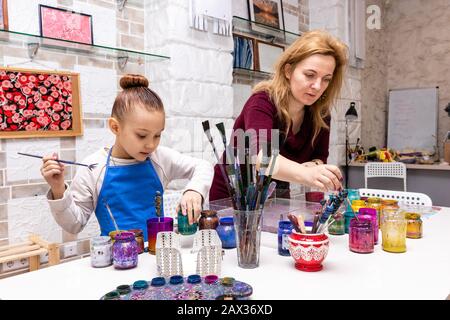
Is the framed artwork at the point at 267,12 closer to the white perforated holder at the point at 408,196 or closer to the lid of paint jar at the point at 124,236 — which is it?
the white perforated holder at the point at 408,196

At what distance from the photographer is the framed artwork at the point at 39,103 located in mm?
1891

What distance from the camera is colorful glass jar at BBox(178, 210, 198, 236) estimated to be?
1245 mm

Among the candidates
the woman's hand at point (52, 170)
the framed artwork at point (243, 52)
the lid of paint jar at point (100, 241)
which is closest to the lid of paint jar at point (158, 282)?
the lid of paint jar at point (100, 241)

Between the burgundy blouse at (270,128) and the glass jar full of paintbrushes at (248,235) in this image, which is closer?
the glass jar full of paintbrushes at (248,235)

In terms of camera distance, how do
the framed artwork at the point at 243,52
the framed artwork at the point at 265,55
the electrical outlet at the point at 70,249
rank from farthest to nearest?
the framed artwork at the point at 265,55, the framed artwork at the point at 243,52, the electrical outlet at the point at 70,249

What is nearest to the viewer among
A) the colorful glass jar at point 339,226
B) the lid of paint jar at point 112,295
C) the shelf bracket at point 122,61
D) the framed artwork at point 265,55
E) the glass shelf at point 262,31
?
the lid of paint jar at point 112,295

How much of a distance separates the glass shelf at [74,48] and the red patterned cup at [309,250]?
1649mm

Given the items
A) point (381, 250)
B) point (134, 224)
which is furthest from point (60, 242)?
point (381, 250)

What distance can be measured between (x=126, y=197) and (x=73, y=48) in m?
1.11

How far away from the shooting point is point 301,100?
5.48 feet

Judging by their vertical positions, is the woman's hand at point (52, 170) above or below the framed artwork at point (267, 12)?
below

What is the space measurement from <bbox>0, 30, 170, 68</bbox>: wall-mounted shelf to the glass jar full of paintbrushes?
1.52 meters

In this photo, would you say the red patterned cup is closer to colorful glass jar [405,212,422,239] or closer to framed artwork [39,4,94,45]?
colorful glass jar [405,212,422,239]
